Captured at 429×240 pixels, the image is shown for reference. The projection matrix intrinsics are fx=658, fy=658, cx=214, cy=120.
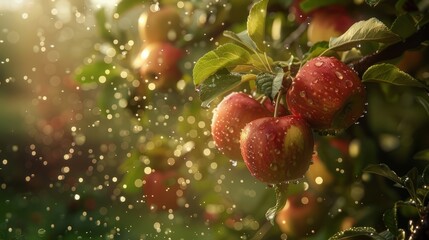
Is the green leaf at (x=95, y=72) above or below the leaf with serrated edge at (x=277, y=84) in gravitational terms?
above

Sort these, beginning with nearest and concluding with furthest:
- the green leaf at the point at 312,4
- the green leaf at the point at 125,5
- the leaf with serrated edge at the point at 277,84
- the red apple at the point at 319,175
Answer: the leaf with serrated edge at the point at 277,84 < the green leaf at the point at 312,4 < the red apple at the point at 319,175 < the green leaf at the point at 125,5

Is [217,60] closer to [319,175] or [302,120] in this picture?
[302,120]

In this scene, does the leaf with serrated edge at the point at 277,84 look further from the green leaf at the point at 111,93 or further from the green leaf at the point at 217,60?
the green leaf at the point at 111,93

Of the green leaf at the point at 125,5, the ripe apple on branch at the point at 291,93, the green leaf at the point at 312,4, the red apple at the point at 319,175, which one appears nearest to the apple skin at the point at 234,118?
the ripe apple on branch at the point at 291,93

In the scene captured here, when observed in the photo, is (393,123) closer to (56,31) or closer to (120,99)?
(120,99)

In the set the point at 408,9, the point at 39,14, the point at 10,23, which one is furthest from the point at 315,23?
the point at 10,23

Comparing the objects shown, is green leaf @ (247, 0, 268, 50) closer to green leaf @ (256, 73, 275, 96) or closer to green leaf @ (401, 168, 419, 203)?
green leaf @ (256, 73, 275, 96)
